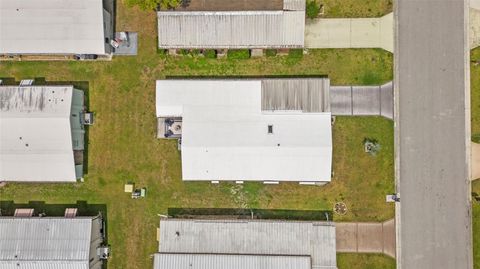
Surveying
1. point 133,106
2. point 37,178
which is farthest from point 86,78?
point 37,178

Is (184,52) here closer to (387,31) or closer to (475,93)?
(387,31)

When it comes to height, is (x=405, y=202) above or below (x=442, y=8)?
below

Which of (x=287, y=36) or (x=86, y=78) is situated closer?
(x=287, y=36)

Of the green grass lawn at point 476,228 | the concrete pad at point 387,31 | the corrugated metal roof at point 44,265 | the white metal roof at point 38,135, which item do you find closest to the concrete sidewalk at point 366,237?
the green grass lawn at point 476,228

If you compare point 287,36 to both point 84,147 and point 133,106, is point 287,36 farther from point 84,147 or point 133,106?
point 84,147

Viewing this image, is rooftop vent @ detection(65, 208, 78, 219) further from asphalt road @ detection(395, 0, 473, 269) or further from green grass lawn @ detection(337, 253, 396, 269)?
asphalt road @ detection(395, 0, 473, 269)

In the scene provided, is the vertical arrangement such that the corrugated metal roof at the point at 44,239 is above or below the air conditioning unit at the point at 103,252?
above

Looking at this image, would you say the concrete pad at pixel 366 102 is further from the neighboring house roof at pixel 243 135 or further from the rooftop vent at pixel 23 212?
the rooftop vent at pixel 23 212
